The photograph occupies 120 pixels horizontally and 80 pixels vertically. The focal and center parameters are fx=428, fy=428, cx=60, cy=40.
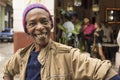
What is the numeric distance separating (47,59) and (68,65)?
0.14m

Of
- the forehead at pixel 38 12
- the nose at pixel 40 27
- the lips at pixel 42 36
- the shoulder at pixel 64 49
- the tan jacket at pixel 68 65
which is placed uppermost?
the forehead at pixel 38 12

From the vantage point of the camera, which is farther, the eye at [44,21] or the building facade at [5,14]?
the building facade at [5,14]

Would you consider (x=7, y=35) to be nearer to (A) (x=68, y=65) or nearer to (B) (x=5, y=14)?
(B) (x=5, y=14)

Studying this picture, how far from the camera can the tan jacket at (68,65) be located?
237cm

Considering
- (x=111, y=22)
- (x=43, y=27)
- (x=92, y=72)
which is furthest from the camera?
(x=111, y=22)

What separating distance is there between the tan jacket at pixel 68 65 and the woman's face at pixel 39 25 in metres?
0.07

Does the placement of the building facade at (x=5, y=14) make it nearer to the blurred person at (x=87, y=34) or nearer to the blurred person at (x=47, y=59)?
the blurred person at (x=87, y=34)

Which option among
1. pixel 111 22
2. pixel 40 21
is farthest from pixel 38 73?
pixel 111 22

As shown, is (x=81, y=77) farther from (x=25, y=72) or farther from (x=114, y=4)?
(x=114, y=4)

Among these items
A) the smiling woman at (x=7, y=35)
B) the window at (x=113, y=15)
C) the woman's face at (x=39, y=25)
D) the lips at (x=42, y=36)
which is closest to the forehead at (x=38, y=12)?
the woman's face at (x=39, y=25)

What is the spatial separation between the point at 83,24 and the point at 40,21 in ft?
44.6

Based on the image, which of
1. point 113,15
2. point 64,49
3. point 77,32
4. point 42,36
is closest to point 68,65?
point 64,49

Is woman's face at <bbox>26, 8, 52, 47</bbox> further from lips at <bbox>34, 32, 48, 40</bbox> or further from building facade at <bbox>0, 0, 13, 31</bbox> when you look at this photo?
building facade at <bbox>0, 0, 13, 31</bbox>

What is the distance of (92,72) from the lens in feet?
7.88
